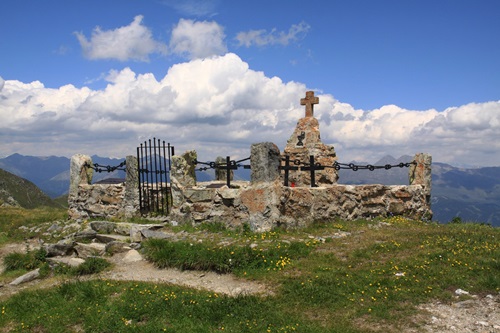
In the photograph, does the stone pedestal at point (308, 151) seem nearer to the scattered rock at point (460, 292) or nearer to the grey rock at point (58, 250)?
the grey rock at point (58, 250)

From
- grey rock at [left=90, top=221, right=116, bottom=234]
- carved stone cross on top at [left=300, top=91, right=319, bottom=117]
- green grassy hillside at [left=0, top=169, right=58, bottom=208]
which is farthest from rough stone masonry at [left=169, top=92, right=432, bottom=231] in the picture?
green grassy hillside at [left=0, top=169, right=58, bottom=208]

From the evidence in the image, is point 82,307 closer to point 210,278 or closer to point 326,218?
point 210,278

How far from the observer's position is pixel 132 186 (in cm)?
1764

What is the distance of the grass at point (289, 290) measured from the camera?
287 inches

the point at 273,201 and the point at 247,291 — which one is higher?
the point at 273,201

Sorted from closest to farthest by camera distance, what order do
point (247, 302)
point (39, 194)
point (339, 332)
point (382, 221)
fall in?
point (339, 332)
point (247, 302)
point (382, 221)
point (39, 194)

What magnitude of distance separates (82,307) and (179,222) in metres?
6.66

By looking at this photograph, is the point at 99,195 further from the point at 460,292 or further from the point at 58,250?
the point at 460,292

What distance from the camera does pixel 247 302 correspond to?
26.0 ft

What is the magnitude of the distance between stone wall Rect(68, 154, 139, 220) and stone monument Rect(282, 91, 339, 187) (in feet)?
29.2

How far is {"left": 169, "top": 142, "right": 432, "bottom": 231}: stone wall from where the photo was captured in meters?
13.3

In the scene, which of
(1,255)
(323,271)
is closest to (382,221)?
(323,271)

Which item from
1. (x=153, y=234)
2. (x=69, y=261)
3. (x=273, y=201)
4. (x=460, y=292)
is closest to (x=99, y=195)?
(x=153, y=234)

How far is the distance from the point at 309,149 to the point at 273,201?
10.2 meters
